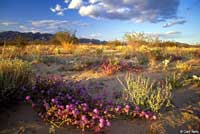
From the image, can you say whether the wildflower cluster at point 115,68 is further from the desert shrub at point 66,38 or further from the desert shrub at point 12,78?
the desert shrub at point 66,38

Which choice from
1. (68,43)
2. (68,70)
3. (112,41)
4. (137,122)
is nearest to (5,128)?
(137,122)

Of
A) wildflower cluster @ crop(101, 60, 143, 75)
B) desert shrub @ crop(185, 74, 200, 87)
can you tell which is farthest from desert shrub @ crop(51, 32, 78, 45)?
desert shrub @ crop(185, 74, 200, 87)

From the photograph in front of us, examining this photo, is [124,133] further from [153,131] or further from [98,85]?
[98,85]

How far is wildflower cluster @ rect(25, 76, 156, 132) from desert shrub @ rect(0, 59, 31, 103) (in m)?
0.24

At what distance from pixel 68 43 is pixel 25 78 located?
1308cm

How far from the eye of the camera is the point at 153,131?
4.23 meters

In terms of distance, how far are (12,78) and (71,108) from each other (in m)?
1.49

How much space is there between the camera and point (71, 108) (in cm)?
434

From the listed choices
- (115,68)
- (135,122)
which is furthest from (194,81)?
(135,122)

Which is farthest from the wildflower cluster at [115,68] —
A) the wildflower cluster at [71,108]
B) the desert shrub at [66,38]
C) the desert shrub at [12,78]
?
the desert shrub at [66,38]

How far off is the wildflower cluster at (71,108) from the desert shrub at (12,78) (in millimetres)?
240

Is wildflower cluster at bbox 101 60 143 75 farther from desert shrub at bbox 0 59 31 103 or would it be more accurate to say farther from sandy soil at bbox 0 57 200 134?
desert shrub at bbox 0 59 31 103

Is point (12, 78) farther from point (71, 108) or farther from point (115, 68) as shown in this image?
point (115, 68)

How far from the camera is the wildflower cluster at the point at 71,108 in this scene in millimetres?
4238
